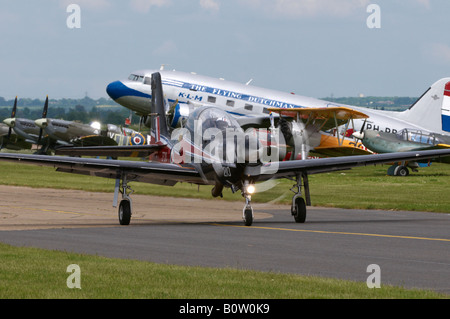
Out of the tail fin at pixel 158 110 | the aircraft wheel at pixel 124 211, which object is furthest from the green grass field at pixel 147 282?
the tail fin at pixel 158 110

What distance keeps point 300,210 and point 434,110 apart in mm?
32756

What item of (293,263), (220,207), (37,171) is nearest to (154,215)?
(220,207)

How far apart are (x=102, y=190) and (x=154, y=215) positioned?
1185 cm

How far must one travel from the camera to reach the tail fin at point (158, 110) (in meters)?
25.8

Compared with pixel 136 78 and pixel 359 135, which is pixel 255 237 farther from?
pixel 136 78

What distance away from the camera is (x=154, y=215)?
80.2 feet

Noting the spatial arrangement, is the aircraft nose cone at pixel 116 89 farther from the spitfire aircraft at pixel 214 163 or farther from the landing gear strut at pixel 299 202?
the landing gear strut at pixel 299 202

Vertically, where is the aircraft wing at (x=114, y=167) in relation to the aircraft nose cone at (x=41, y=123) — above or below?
below

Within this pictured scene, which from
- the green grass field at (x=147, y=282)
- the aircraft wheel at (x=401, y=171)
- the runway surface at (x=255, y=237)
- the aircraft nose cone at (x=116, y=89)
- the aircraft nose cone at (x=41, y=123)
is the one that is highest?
the aircraft nose cone at (x=41, y=123)

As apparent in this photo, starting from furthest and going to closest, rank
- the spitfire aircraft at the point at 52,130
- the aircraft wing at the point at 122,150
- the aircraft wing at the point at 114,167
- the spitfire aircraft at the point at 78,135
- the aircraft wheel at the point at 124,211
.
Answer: the spitfire aircraft at the point at 52,130 → the spitfire aircraft at the point at 78,135 → the aircraft wing at the point at 122,150 → the aircraft wheel at the point at 124,211 → the aircraft wing at the point at 114,167

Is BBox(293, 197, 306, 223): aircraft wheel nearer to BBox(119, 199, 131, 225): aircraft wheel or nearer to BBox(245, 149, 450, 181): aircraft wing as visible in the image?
BBox(245, 149, 450, 181): aircraft wing

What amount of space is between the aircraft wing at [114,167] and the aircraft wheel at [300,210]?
8.59 feet

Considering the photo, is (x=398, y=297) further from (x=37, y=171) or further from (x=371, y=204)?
(x=37, y=171)

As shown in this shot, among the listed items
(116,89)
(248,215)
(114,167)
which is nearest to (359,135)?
(116,89)
